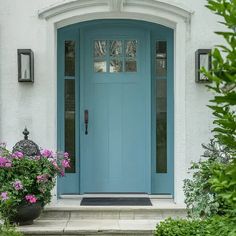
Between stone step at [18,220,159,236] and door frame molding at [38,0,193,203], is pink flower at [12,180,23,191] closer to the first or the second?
stone step at [18,220,159,236]

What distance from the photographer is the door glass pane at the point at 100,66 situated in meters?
7.75

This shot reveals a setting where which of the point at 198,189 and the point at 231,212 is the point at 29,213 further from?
the point at 231,212

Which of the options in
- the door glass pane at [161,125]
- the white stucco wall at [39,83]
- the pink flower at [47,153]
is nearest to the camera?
the pink flower at [47,153]

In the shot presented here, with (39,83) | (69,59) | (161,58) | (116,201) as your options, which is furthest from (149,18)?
(116,201)

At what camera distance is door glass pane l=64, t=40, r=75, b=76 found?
307 inches

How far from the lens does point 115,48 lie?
778cm

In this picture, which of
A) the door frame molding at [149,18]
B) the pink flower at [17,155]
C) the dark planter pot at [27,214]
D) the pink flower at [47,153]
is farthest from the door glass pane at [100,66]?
the dark planter pot at [27,214]

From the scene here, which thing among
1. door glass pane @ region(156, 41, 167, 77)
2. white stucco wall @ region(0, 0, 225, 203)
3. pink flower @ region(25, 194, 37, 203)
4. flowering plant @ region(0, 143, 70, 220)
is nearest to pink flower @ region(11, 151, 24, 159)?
flowering plant @ region(0, 143, 70, 220)

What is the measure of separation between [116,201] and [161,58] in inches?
81.7

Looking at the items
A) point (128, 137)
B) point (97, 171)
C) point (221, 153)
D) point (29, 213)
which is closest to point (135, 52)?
point (128, 137)

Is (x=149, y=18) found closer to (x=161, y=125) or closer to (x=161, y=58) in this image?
(x=161, y=58)

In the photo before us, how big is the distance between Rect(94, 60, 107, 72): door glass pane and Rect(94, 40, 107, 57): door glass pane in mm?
99

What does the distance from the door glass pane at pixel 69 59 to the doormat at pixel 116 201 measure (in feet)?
5.76

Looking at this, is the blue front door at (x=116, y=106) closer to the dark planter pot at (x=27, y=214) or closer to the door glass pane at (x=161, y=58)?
the door glass pane at (x=161, y=58)
